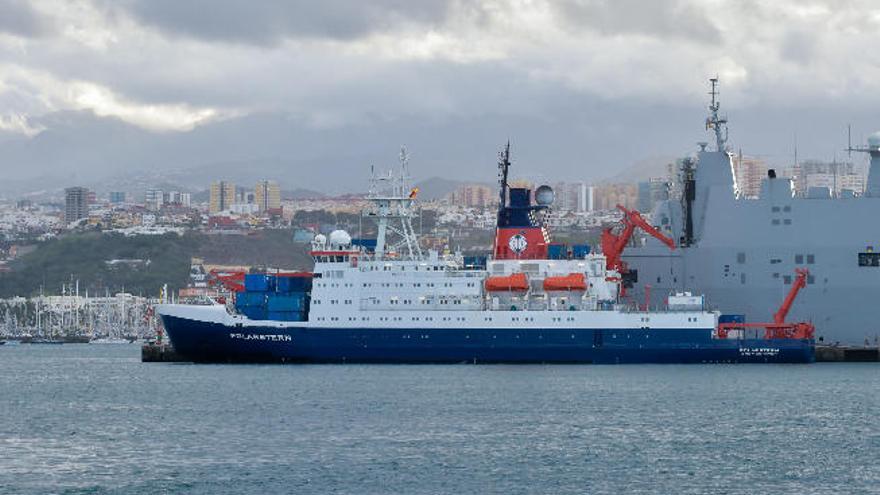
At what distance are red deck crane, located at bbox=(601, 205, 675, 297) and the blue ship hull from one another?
A: 19.8 feet

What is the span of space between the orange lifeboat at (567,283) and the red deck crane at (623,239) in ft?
17.1

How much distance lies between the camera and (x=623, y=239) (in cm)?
7038

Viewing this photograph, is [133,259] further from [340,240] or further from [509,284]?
[509,284]

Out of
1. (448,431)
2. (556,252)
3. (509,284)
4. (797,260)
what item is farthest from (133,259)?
(448,431)

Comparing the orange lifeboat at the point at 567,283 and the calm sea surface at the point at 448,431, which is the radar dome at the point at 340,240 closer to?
the calm sea surface at the point at 448,431

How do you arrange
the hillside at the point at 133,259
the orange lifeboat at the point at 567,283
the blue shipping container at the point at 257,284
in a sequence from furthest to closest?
the hillside at the point at 133,259 → the blue shipping container at the point at 257,284 → the orange lifeboat at the point at 567,283

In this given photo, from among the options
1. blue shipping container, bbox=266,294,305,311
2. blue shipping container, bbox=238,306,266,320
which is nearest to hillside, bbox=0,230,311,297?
blue shipping container, bbox=238,306,266,320

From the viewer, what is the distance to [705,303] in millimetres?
68188

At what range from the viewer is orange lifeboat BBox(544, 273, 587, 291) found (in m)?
64.2

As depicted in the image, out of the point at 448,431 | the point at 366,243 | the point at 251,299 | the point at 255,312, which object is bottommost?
the point at 448,431

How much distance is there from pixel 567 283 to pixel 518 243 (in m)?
2.99

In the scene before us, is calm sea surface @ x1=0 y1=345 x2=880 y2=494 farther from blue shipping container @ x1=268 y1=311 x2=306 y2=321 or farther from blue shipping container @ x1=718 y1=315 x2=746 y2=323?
blue shipping container @ x1=718 y1=315 x2=746 y2=323

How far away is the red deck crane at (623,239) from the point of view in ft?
229

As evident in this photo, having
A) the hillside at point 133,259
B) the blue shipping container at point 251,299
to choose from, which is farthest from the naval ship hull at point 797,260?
the hillside at point 133,259
